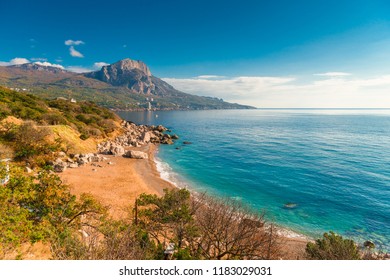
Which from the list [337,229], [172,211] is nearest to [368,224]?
[337,229]

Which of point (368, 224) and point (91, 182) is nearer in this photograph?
point (368, 224)

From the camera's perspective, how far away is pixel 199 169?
132ft

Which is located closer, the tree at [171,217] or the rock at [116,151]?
the tree at [171,217]

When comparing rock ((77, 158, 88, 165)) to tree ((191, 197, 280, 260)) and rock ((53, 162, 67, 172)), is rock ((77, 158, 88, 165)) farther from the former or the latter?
tree ((191, 197, 280, 260))

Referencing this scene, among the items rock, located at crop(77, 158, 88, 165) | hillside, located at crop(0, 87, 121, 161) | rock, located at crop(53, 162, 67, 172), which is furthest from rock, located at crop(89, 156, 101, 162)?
rock, located at crop(53, 162, 67, 172)

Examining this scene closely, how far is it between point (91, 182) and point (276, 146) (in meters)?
49.8

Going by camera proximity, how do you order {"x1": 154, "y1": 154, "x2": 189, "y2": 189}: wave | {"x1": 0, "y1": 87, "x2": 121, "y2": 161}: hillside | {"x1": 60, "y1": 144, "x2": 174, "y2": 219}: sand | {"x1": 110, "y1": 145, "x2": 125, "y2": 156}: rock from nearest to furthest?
1. {"x1": 60, "y1": 144, "x2": 174, "y2": 219}: sand
2. {"x1": 0, "y1": 87, "x2": 121, "y2": 161}: hillside
3. {"x1": 154, "y1": 154, "x2": 189, "y2": 189}: wave
4. {"x1": 110, "y1": 145, "x2": 125, "y2": 156}: rock

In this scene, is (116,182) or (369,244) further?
(116,182)

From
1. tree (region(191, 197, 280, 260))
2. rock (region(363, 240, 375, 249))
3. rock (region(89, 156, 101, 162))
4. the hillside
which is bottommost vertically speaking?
rock (region(363, 240, 375, 249))

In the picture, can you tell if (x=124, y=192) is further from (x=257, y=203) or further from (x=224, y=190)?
(x=257, y=203)

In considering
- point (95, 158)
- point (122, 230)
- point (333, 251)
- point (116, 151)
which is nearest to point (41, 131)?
point (95, 158)

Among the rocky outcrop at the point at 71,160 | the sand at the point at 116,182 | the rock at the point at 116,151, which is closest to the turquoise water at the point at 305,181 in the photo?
the sand at the point at 116,182

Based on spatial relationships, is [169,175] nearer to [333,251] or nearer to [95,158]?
[95,158]

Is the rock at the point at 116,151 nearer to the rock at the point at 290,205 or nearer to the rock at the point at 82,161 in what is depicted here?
the rock at the point at 82,161
